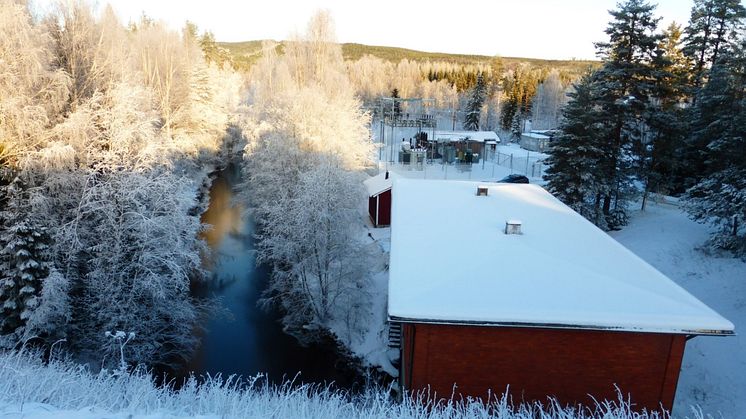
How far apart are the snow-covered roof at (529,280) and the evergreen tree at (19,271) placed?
351 inches

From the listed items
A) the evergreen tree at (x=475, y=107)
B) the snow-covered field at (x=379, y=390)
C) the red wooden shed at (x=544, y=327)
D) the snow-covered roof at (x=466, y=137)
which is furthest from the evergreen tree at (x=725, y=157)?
the evergreen tree at (x=475, y=107)

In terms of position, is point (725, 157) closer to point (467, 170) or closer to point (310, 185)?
point (310, 185)

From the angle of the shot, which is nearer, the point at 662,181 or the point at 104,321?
the point at 104,321

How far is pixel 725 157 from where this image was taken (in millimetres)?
17766

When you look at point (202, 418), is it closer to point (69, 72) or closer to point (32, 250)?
point (32, 250)

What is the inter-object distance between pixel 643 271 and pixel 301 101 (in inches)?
699

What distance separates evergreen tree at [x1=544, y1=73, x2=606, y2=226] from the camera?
66.7 ft

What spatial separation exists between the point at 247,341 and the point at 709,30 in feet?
104

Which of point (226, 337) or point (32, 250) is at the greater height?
point (32, 250)

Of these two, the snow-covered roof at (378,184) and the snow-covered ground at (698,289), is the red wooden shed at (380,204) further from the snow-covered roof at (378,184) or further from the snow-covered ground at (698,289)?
the snow-covered ground at (698,289)

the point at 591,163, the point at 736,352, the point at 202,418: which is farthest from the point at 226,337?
the point at 591,163

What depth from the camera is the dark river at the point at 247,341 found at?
14523mm

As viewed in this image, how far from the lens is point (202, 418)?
18.0 feet

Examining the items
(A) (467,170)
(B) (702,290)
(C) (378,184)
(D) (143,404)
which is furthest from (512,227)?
(A) (467,170)
